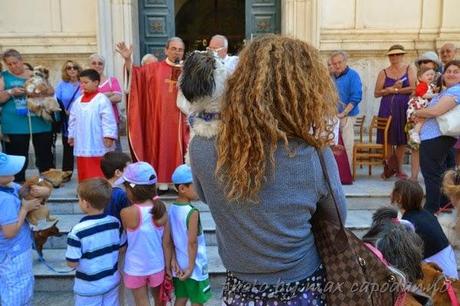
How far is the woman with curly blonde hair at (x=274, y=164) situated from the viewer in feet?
4.70

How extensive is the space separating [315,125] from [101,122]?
401cm

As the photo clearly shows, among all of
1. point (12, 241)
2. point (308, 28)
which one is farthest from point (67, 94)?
point (308, 28)

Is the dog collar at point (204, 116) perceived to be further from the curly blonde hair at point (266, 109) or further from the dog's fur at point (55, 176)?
the dog's fur at point (55, 176)

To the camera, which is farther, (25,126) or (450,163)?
(25,126)

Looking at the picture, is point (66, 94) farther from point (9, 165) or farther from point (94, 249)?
point (94, 249)

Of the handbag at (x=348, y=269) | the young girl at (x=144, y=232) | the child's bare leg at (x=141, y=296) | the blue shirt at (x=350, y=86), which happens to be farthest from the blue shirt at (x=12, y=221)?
the blue shirt at (x=350, y=86)

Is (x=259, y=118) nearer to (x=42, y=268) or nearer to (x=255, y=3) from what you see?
(x=42, y=268)

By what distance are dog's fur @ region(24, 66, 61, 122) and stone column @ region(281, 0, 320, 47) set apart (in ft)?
13.8

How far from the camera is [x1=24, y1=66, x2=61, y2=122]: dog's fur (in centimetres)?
571

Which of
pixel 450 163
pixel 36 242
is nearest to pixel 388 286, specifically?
pixel 36 242

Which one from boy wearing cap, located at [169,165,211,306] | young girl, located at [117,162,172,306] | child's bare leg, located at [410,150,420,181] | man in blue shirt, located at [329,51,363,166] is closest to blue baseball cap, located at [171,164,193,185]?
boy wearing cap, located at [169,165,211,306]

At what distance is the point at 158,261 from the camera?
3125 mm

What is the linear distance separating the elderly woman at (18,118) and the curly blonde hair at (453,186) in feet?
15.5

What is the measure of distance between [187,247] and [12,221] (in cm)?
114
